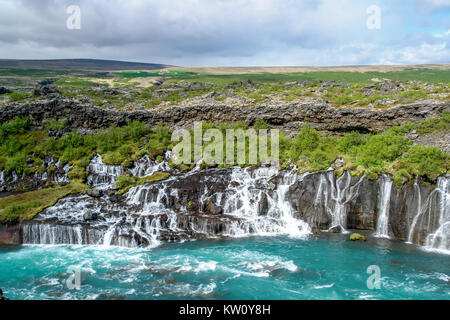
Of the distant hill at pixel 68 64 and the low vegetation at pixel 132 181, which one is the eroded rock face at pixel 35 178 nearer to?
the low vegetation at pixel 132 181

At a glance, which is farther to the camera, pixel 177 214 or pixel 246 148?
pixel 246 148

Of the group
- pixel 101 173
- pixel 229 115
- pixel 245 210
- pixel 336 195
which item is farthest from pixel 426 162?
pixel 101 173

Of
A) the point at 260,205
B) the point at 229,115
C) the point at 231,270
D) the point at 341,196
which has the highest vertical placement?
the point at 229,115

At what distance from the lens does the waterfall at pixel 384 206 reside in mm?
26453

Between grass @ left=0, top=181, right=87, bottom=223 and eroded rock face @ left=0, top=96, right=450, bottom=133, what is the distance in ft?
44.9

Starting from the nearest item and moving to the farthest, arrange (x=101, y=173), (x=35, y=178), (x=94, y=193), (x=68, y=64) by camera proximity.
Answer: (x=94, y=193)
(x=35, y=178)
(x=101, y=173)
(x=68, y=64)

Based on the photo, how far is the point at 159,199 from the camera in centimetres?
2973

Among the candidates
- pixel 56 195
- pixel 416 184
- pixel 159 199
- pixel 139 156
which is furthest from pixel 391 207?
pixel 56 195

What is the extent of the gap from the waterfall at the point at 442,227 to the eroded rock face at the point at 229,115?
13997mm

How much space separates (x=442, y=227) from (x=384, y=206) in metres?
4.15

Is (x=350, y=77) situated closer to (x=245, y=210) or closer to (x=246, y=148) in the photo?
(x=246, y=148)

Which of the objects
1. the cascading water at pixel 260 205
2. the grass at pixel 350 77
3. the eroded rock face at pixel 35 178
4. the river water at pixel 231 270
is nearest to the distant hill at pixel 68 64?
the grass at pixel 350 77

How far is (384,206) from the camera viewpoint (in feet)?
88.3

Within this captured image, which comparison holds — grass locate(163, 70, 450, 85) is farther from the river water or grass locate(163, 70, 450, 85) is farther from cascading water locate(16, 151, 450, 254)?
the river water
